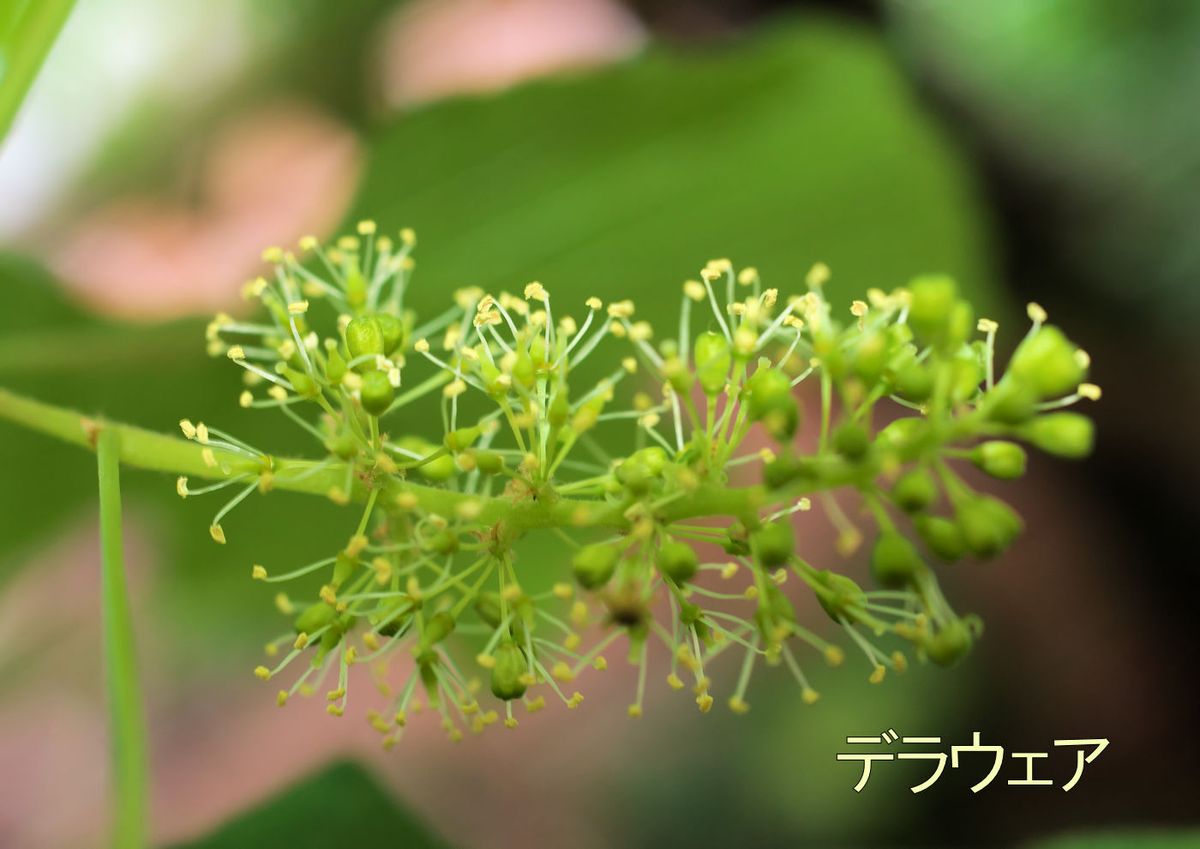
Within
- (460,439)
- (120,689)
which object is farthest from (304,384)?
(120,689)

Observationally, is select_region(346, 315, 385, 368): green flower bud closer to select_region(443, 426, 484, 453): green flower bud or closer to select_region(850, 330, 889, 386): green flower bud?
select_region(443, 426, 484, 453): green flower bud

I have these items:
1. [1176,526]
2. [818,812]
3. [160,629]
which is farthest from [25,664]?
[1176,526]

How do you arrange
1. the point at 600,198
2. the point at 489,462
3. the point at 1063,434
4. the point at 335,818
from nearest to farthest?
the point at 1063,434, the point at 489,462, the point at 335,818, the point at 600,198

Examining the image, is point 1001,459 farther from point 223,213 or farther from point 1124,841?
point 223,213

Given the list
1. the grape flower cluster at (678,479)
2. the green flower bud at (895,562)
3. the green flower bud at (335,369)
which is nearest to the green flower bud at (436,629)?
the grape flower cluster at (678,479)

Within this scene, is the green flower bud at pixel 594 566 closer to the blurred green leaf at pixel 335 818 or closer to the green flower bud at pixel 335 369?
the green flower bud at pixel 335 369

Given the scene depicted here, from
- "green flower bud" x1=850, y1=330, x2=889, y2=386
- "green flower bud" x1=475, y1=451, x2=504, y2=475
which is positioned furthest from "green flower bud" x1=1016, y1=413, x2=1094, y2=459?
"green flower bud" x1=475, y1=451, x2=504, y2=475
